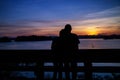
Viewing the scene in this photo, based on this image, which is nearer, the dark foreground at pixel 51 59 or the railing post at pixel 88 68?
the dark foreground at pixel 51 59

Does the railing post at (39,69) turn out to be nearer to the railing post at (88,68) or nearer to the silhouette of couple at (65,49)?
the silhouette of couple at (65,49)

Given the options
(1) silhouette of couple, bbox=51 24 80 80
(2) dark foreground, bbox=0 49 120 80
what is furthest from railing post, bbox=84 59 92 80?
(1) silhouette of couple, bbox=51 24 80 80

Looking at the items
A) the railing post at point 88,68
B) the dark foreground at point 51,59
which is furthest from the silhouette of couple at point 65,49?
the railing post at point 88,68

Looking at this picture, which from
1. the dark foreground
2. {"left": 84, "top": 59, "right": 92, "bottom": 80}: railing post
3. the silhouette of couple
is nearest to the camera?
the dark foreground

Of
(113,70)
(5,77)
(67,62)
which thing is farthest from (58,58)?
(5,77)

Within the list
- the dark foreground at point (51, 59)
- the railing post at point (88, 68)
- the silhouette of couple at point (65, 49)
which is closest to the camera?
the dark foreground at point (51, 59)

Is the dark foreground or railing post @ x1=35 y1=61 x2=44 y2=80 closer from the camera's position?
the dark foreground

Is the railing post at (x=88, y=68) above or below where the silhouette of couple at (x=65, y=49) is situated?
below

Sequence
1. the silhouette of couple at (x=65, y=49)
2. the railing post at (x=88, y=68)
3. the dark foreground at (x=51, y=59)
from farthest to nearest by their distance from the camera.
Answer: the silhouette of couple at (x=65, y=49), the railing post at (x=88, y=68), the dark foreground at (x=51, y=59)

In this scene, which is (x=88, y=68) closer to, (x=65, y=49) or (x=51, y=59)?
(x=65, y=49)

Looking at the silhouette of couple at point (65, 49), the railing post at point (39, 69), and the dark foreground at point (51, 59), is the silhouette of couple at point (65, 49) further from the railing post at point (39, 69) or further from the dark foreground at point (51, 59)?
the railing post at point (39, 69)

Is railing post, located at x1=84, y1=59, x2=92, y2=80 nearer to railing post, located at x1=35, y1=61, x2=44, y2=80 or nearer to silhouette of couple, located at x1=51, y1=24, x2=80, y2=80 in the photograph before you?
silhouette of couple, located at x1=51, y1=24, x2=80, y2=80

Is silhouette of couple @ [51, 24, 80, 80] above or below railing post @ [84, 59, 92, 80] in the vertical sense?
above

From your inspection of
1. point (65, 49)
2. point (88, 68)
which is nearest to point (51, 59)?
point (65, 49)
